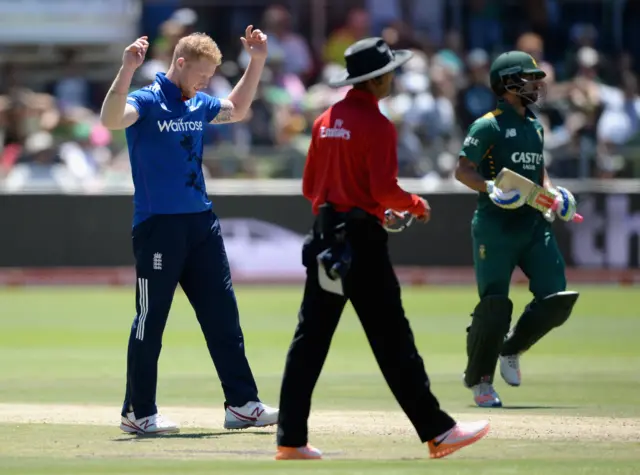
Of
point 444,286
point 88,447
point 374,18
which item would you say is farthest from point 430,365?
Answer: point 374,18

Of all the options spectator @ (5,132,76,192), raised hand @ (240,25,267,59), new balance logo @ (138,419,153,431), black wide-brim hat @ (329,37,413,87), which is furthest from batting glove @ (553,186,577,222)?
spectator @ (5,132,76,192)

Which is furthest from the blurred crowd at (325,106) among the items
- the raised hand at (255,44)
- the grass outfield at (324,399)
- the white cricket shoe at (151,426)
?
the white cricket shoe at (151,426)

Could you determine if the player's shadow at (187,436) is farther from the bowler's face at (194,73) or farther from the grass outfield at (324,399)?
the bowler's face at (194,73)

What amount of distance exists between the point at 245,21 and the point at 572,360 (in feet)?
41.5

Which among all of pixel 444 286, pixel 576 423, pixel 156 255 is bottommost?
pixel 444 286

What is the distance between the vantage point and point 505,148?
33.0 ft

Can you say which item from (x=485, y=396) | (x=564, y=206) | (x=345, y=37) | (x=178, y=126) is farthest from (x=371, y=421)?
(x=345, y=37)

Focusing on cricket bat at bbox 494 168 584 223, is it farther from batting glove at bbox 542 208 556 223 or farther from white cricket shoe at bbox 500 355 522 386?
white cricket shoe at bbox 500 355 522 386

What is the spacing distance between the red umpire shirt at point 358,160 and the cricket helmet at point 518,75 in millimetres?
2629

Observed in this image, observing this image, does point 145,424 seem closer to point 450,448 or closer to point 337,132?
point 450,448

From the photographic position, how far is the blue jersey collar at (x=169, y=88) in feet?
29.0

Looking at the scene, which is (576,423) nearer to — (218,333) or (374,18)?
(218,333)

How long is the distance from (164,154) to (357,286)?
5.87 feet

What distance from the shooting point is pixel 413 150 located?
852 inches
